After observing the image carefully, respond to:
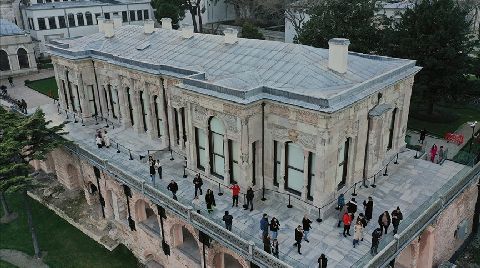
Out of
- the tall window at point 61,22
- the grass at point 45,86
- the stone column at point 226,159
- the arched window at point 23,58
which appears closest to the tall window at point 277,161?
the stone column at point 226,159

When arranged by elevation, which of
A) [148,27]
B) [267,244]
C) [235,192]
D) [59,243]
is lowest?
[59,243]

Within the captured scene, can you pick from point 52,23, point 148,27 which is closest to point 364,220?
point 148,27

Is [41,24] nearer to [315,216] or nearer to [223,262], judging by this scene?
[223,262]

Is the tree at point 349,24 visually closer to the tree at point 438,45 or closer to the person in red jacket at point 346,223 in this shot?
the tree at point 438,45

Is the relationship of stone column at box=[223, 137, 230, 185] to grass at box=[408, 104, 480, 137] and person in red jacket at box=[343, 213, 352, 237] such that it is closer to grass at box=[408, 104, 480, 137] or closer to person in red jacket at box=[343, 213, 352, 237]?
person in red jacket at box=[343, 213, 352, 237]

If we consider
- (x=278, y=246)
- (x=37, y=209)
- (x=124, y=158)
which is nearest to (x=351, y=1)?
(x=124, y=158)

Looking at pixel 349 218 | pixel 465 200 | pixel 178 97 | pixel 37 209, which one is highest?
pixel 178 97

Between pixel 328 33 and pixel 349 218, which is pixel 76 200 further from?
pixel 328 33
